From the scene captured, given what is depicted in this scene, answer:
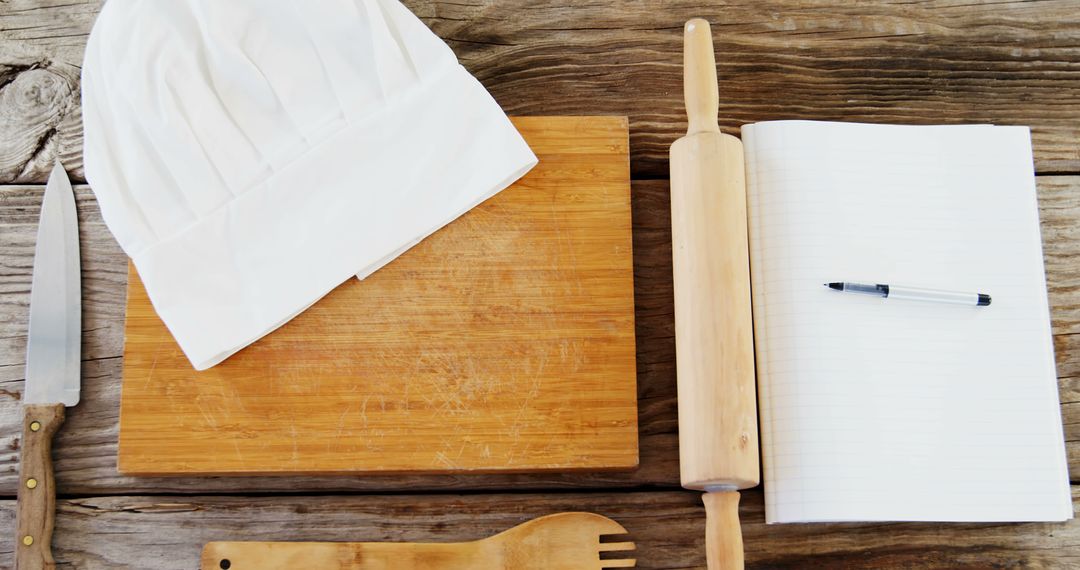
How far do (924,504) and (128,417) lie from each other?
69 centimetres

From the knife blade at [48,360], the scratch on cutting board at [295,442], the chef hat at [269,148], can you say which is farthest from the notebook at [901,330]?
the knife blade at [48,360]

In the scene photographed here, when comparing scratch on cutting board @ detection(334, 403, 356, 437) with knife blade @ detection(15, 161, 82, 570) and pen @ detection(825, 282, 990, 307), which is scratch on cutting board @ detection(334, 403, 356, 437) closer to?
knife blade @ detection(15, 161, 82, 570)

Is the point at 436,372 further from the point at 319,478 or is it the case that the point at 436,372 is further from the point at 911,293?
the point at 911,293

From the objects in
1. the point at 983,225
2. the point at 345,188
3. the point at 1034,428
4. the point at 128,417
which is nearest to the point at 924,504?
the point at 1034,428

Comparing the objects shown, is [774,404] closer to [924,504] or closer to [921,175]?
[924,504]

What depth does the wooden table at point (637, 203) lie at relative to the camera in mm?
775

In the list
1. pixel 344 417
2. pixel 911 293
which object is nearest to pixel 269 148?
pixel 344 417

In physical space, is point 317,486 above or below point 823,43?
below

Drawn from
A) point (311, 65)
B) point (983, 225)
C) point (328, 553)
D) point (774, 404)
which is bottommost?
point (328, 553)

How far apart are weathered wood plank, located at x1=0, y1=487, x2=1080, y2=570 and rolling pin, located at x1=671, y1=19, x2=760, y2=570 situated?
7cm

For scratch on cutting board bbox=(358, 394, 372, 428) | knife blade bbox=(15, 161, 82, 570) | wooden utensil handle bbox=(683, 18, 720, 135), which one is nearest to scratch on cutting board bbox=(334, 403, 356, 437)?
scratch on cutting board bbox=(358, 394, 372, 428)

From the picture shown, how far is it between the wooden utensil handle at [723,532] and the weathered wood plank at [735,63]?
1.08 feet

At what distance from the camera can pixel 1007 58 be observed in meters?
0.89

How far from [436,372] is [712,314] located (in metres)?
0.25
